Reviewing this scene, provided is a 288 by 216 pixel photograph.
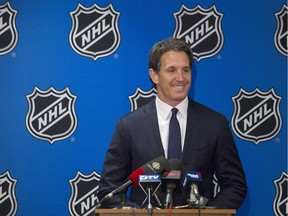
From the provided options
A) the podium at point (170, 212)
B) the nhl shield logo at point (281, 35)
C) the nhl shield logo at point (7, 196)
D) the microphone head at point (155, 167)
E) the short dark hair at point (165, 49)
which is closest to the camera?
the podium at point (170, 212)

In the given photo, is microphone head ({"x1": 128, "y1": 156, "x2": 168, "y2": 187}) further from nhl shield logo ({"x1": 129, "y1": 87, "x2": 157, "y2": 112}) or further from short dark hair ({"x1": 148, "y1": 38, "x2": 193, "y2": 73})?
nhl shield logo ({"x1": 129, "y1": 87, "x2": 157, "y2": 112})

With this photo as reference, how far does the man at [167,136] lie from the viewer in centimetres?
270

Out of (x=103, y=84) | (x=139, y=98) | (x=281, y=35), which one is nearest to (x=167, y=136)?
(x=139, y=98)

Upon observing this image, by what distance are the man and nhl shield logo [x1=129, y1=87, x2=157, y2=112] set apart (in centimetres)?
20

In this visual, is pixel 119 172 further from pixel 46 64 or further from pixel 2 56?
pixel 2 56

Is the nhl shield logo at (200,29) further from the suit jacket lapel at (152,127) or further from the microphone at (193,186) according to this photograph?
the microphone at (193,186)

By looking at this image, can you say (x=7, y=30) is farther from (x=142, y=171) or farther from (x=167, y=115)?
(x=142, y=171)

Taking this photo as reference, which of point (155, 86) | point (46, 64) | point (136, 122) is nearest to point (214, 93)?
point (155, 86)

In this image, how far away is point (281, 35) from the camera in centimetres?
310

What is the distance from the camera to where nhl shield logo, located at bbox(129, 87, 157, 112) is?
305cm

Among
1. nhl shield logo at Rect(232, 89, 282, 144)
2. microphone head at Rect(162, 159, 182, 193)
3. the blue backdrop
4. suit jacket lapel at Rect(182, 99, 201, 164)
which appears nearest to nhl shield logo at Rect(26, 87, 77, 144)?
the blue backdrop

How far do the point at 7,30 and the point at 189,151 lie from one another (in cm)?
131

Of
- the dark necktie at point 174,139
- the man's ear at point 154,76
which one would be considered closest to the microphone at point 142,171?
the dark necktie at point 174,139

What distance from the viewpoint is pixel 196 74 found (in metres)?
3.06
